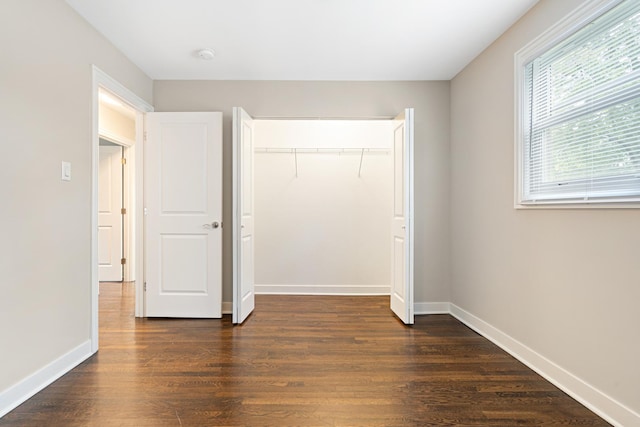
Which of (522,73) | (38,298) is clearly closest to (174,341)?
(38,298)

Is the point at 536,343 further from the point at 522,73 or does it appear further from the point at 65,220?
the point at 65,220

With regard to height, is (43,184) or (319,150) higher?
(319,150)

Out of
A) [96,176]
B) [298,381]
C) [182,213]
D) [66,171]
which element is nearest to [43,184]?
[66,171]

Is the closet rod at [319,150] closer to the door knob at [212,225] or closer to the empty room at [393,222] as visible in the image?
the empty room at [393,222]

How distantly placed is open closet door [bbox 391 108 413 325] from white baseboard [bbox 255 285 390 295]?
3.12 feet

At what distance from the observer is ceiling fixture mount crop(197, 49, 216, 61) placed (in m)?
2.94

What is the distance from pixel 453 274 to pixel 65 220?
3.47 m

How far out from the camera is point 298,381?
213 centimetres

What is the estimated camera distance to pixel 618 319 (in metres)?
1.72

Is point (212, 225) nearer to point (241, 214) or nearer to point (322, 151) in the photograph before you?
point (241, 214)

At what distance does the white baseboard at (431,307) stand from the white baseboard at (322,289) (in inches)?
33.4

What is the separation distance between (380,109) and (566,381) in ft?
9.21

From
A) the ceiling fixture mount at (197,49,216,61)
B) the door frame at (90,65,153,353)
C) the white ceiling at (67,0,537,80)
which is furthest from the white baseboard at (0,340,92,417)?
the ceiling fixture mount at (197,49,216,61)

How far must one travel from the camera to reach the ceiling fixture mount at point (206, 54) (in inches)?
116
